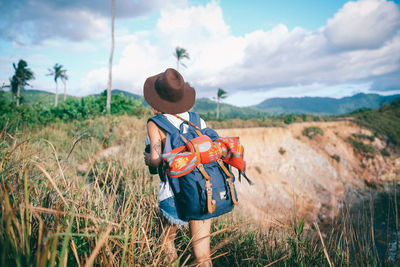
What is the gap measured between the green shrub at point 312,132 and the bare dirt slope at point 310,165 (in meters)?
0.41

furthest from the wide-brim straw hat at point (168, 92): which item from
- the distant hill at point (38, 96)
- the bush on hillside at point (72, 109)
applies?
the bush on hillside at point (72, 109)

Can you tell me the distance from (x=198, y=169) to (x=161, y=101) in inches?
25.2

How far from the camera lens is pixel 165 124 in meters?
1.48

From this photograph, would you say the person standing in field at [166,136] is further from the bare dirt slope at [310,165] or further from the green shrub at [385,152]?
the green shrub at [385,152]

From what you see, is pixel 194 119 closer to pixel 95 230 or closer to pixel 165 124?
pixel 165 124

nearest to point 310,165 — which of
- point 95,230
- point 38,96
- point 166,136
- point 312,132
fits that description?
point 312,132

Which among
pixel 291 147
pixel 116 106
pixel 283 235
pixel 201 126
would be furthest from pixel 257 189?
pixel 201 126

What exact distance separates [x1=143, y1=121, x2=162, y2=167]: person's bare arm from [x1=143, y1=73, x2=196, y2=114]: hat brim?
17 centimetres

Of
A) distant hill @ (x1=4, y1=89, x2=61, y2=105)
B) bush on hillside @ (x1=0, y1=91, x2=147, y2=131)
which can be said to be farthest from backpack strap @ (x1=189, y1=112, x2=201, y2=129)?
bush on hillside @ (x1=0, y1=91, x2=147, y2=131)

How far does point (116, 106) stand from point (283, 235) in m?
15.4

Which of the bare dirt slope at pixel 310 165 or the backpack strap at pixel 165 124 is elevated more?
the backpack strap at pixel 165 124

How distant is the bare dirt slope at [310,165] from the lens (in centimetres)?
1555

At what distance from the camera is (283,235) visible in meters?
2.11

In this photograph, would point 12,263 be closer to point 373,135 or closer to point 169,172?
point 169,172
